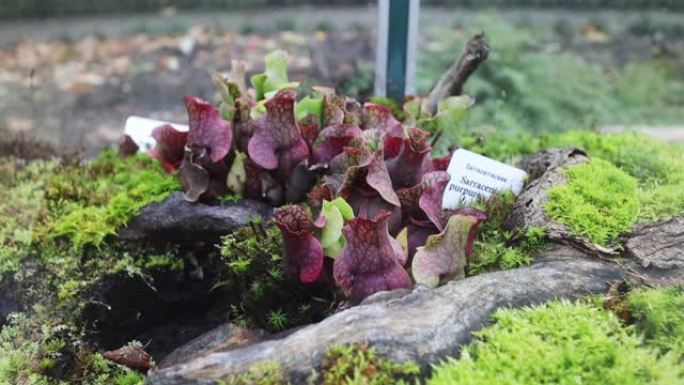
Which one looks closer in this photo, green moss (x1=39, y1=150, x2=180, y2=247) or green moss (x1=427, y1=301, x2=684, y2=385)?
green moss (x1=427, y1=301, x2=684, y2=385)


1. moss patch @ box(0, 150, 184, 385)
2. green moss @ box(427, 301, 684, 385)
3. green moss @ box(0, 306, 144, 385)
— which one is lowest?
green moss @ box(0, 306, 144, 385)

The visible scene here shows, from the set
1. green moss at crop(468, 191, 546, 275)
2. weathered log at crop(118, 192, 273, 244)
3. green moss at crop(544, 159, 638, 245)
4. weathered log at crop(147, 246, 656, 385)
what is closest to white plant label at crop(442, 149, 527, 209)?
green moss at crop(468, 191, 546, 275)

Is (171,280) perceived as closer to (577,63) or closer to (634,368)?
(634,368)

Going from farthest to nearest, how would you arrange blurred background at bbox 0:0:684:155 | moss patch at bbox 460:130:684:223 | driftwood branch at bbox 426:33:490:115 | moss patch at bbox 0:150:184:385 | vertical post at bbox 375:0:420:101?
blurred background at bbox 0:0:684:155 → vertical post at bbox 375:0:420:101 → driftwood branch at bbox 426:33:490:115 → moss patch at bbox 460:130:684:223 → moss patch at bbox 0:150:184:385

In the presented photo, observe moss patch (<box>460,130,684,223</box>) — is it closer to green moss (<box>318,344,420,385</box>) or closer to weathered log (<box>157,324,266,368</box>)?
green moss (<box>318,344,420,385</box>)

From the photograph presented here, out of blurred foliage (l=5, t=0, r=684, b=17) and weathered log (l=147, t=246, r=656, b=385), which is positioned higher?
blurred foliage (l=5, t=0, r=684, b=17)
